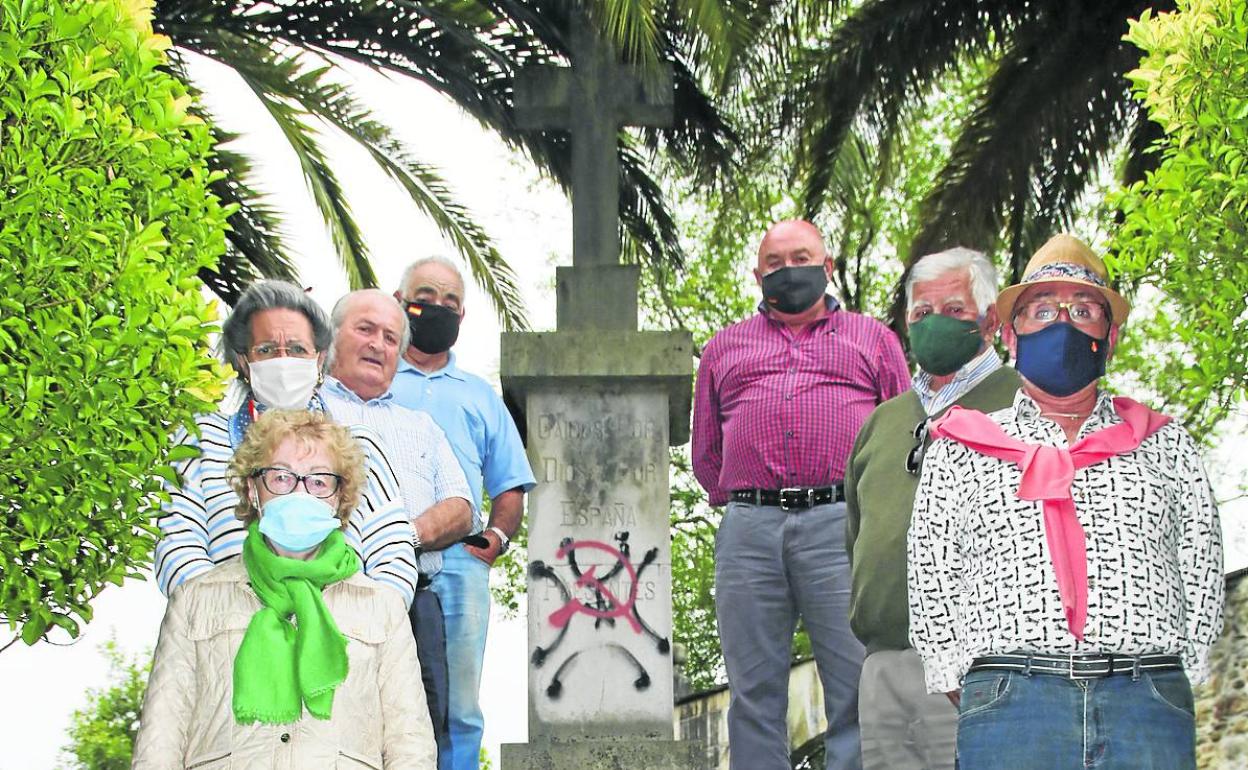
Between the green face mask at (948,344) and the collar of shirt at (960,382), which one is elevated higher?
the green face mask at (948,344)

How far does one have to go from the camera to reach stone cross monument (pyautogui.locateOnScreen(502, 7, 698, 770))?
8203 millimetres

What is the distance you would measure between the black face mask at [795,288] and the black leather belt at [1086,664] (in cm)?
284

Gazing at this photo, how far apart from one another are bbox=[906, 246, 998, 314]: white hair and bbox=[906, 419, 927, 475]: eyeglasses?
1.91ft

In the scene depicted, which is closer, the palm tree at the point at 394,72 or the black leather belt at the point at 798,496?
the black leather belt at the point at 798,496

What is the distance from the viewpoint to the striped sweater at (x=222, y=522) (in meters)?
5.40

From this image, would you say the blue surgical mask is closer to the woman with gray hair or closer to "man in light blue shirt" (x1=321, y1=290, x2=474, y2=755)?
the woman with gray hair

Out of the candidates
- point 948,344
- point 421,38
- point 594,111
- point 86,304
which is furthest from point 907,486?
point 421,38

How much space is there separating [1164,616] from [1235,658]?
655 cm

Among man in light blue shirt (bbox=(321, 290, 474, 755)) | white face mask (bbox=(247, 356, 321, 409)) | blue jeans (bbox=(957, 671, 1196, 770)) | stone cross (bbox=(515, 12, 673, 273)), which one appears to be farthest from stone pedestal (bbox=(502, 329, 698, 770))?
blue jeans (bbox=(957, 671, 1196, 770))

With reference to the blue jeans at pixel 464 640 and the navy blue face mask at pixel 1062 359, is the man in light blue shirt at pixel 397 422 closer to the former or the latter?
the blue jeans at pixel 464 640

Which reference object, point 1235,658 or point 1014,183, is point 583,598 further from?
point 1014,183

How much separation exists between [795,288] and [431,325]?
4.81 feet

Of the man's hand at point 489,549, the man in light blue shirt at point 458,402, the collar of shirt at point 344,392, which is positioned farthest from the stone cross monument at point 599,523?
the collar of shirt at point 344,392

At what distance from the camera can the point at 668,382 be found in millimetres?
8703
